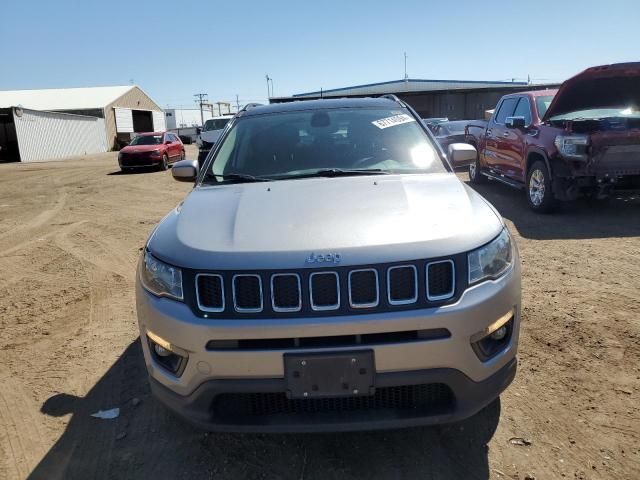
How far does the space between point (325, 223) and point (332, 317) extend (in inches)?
20.1

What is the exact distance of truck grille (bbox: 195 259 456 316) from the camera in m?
2.15

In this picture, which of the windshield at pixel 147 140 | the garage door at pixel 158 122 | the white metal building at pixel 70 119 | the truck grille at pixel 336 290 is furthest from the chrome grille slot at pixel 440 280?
the garage door at pixel 158 122

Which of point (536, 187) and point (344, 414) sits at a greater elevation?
point (536, 187)

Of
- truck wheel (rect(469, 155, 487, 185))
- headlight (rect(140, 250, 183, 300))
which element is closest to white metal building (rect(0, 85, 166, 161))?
truck wheel (rect(469, 155, 487, 185))

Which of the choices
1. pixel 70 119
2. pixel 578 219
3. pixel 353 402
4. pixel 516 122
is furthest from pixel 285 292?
pixel 70 119

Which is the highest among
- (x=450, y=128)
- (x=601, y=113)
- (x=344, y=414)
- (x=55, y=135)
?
(x=55, y=135)

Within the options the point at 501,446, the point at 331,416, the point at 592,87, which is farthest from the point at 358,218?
the point at 592,87

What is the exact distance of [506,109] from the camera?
9.48 meters

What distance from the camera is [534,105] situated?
27.6ft

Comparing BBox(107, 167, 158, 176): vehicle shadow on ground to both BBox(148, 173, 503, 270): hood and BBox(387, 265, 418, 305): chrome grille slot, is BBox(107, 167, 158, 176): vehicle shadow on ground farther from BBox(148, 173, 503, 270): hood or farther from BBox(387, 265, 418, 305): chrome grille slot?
BBox(387, 265, 418, 305): chrome grille slot

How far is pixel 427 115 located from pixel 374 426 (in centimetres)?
3618

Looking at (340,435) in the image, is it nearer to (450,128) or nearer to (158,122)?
(450,128)

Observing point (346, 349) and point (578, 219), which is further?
point (578, 219)

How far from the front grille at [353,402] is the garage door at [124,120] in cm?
5119
